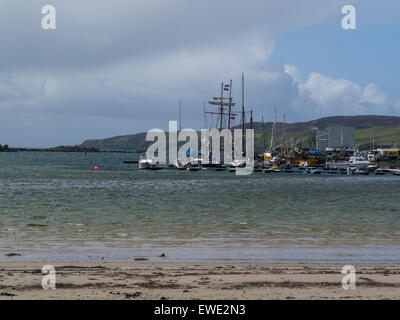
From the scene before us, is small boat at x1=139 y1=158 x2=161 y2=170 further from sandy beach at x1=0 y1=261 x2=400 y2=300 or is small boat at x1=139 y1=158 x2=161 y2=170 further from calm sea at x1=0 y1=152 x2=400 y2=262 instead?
sandy beach at x1=0 y1=261 x2=400 y2=300

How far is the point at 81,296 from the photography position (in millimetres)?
10086

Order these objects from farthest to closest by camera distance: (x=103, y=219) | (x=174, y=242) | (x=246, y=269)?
(x=103, y=219) < (x=174, y=242) < (x=246, y=269)

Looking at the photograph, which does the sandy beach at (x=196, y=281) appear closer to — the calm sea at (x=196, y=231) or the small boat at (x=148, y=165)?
the calm sea at (x=196, y=231)

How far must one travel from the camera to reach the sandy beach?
33.8ft

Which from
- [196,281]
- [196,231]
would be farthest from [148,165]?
[196,281]

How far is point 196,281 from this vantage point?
38.0ft

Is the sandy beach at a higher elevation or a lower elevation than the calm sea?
higher

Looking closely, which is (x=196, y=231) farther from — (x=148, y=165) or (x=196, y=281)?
(x=148, y=165)

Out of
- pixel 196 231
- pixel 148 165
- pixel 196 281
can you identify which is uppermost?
pixel 196 281

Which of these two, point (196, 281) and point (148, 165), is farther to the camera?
point (148, 165)

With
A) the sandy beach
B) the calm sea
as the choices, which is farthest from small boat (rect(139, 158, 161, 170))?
the sandy beach
